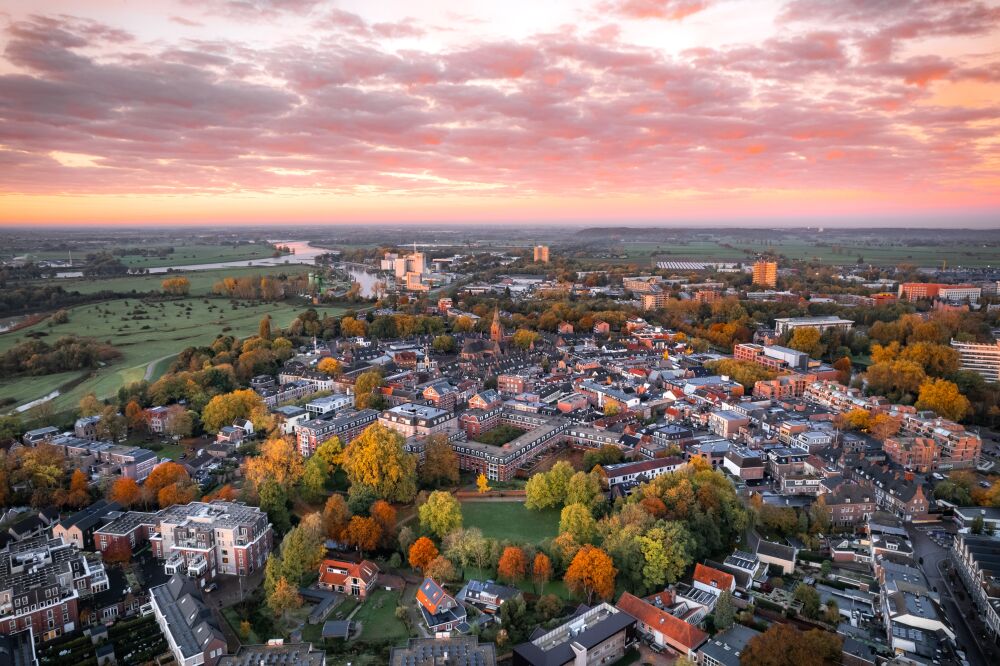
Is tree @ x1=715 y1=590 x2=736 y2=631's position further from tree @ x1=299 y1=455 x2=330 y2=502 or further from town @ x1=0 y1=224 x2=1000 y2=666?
tree @ x1=299 y1=455 x2=330 y2=502

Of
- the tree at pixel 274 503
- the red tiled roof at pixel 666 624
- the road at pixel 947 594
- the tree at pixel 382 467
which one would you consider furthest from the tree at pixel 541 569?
the road at pixel 947 594

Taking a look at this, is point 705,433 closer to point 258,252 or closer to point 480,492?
point 480,492

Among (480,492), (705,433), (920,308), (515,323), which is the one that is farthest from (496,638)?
(920,308)

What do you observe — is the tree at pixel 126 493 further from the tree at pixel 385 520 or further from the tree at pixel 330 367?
the tree at pixel 330 367

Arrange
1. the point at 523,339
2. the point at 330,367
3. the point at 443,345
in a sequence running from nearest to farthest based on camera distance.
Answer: the point at 330,367 < the point at 443,345 < the point at 523,339

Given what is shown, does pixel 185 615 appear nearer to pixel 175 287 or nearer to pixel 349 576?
pixel 349 576

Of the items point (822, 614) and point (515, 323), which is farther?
point (515, 323)

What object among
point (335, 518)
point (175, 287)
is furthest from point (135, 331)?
point (335, 518)
